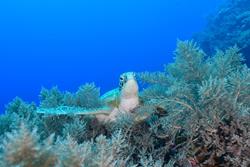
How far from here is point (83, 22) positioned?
110688 millimetres

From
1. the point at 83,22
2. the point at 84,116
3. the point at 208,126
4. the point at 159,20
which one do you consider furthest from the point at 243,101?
the point at 83,22

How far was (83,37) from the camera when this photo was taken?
351 ft

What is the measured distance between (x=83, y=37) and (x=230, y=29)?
96110mm

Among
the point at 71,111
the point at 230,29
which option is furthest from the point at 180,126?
the point at 230,29

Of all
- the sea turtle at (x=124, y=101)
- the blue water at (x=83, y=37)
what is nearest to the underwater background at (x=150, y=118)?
the sea turtle at (x=124, y=101)

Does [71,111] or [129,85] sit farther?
[129,85]

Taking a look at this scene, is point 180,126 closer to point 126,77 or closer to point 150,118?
point 150,118

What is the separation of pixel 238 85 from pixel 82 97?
76.0 inches

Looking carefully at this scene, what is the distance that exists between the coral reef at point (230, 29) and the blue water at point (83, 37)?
201 ft

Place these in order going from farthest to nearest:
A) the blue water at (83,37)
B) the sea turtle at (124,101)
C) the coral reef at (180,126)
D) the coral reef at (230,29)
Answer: the blue water at (83,37) → the coral reef at (230,29) → the sea turtle at (124,101) → the coral reef at (180,126)

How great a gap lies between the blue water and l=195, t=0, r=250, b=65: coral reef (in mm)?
61373

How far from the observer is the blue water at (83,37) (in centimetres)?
8281

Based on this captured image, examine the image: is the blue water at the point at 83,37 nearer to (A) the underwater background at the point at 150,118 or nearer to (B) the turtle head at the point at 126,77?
(A) the underwater background at the point at 150,118

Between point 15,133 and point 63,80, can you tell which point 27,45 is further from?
point 15,133
